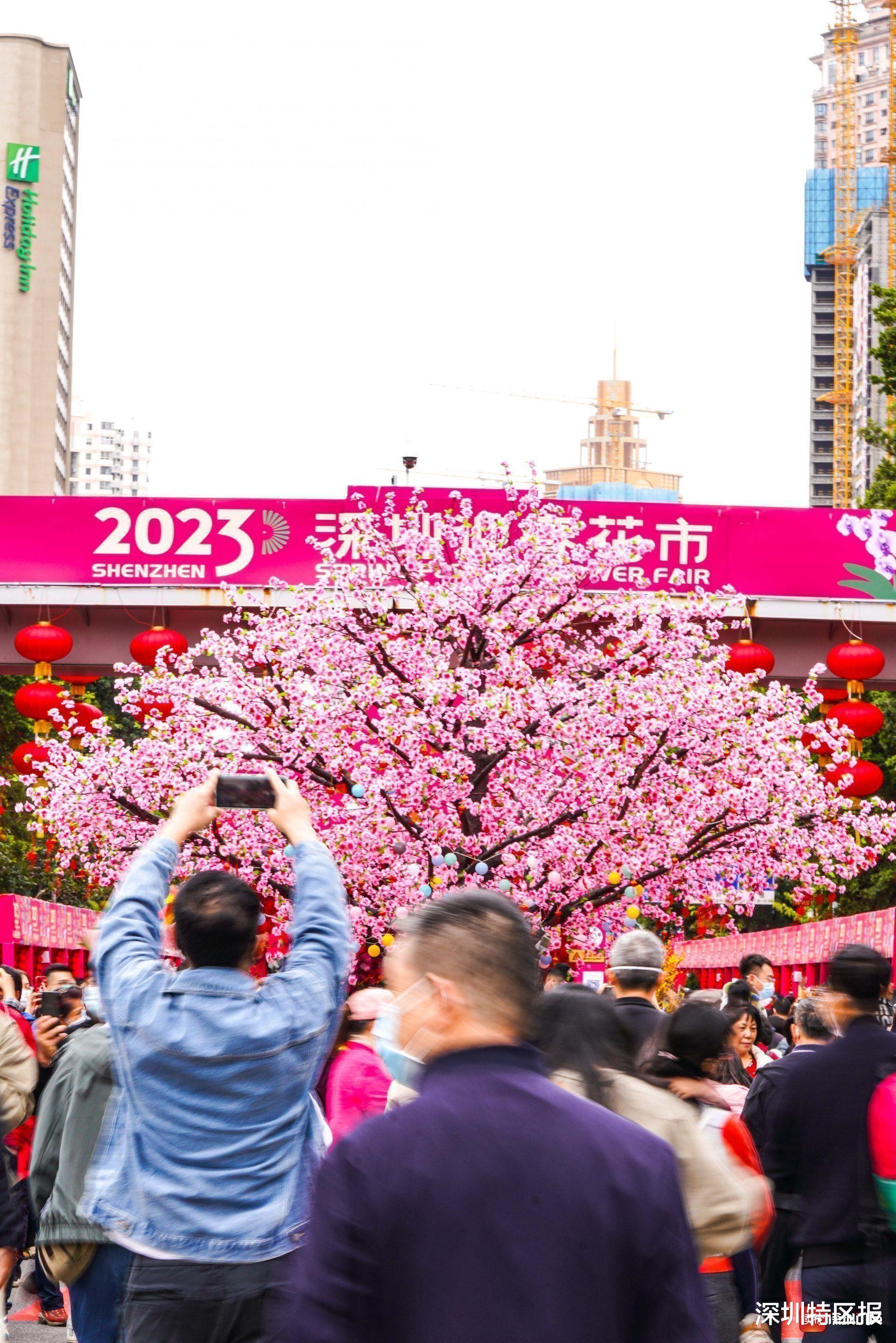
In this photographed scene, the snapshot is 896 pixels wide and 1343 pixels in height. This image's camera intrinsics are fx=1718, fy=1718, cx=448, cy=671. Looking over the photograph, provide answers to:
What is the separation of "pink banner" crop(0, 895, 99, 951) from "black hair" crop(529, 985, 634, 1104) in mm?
18318

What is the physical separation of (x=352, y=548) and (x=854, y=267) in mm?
131185

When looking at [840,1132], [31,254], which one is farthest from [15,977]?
[31,254]

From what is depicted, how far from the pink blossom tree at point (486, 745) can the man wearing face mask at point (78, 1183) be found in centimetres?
1127

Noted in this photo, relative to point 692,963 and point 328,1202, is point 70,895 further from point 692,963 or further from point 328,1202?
point 328,1202

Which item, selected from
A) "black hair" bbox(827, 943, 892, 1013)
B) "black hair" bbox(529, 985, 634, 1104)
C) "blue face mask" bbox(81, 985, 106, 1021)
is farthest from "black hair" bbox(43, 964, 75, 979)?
"black hair" bbox(529, 985, 634, 1104)

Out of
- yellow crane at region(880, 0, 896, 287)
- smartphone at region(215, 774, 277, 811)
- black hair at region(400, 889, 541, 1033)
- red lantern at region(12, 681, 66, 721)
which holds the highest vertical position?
yellow crane at region(880, 0, 896, 287)

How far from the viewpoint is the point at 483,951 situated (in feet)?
7.82

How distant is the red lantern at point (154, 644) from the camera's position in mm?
19375

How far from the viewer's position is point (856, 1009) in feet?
18.4

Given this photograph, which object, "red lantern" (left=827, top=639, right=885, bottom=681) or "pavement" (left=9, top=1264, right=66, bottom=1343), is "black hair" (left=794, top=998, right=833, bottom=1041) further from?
"red lantern" (left=827, top=639, right=885, bottom=681)

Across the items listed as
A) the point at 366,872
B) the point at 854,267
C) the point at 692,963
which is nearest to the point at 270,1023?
the point at 366,872

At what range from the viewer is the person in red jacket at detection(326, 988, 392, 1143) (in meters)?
6.55

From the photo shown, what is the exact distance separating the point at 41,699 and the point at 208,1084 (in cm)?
1537

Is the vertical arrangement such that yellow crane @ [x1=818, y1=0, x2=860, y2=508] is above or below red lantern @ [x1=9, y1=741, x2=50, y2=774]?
above
